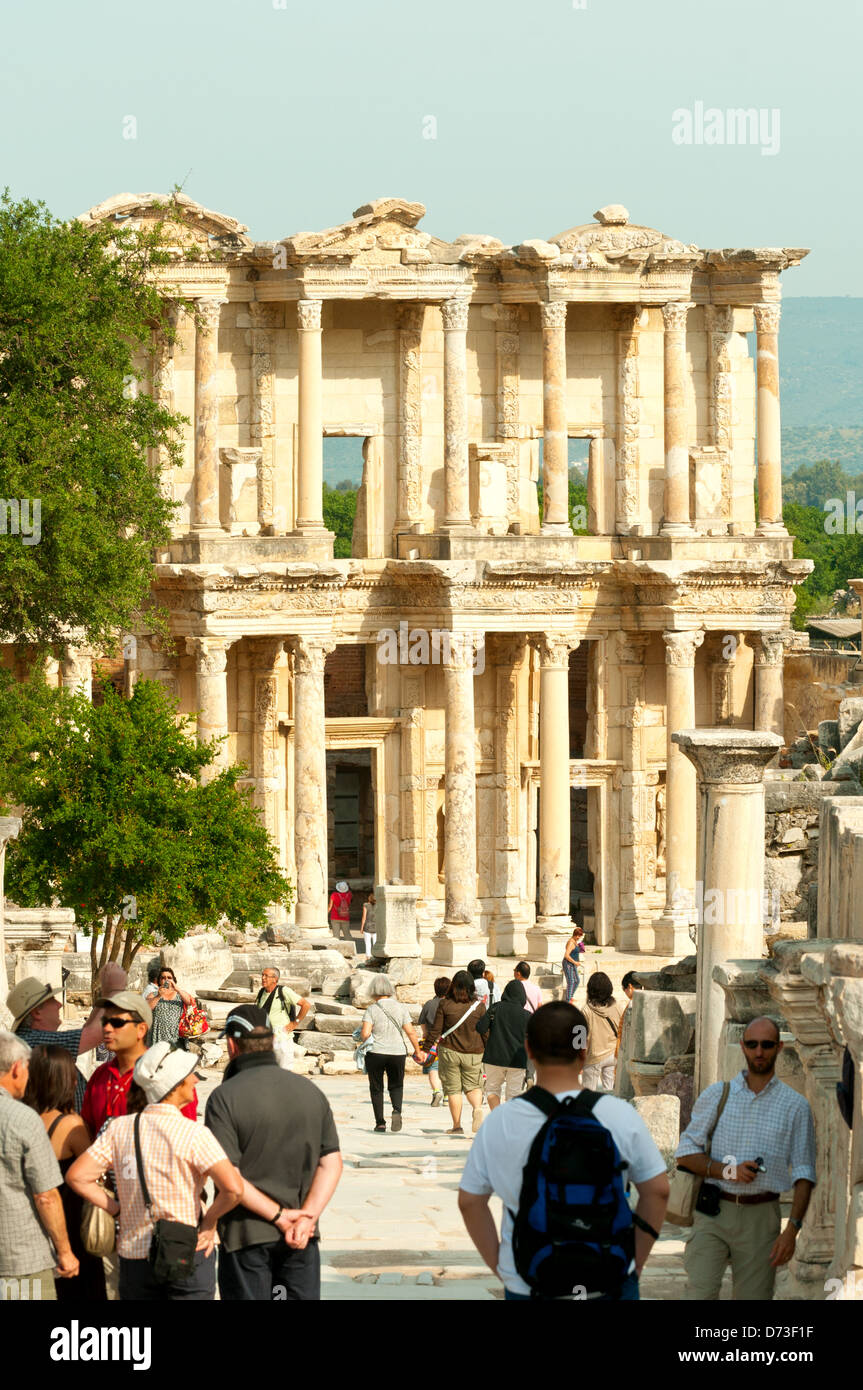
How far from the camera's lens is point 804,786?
24172mm

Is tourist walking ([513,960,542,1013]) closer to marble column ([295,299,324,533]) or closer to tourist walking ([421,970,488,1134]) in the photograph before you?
tourist walking ([421,970,488,1134])

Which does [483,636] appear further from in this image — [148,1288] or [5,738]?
[148,1288]

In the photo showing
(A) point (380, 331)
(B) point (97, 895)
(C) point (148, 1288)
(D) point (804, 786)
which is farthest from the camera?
(A) point (380, 331)

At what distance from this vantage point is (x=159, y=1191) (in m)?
9.49

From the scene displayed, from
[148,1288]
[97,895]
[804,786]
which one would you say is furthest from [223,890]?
[148,1288]

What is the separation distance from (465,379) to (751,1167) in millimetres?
25059

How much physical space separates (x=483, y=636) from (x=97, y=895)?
31.9 feet

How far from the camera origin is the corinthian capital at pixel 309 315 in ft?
111

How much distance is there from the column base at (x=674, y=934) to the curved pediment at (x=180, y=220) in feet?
34.0

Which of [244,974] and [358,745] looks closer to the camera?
[244,974]

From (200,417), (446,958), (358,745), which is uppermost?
(200,417)

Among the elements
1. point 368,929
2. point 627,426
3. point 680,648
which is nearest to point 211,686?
point 368,929

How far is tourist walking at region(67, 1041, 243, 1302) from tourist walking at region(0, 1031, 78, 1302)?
12 centimetres

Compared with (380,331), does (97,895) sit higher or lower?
lower
